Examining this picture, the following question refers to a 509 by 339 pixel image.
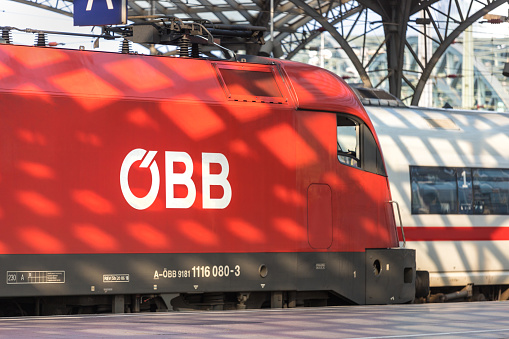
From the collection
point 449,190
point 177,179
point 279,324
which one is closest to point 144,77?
point 177,179

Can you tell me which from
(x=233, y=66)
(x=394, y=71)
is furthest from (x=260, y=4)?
(x=233, y=66)

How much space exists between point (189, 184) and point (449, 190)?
283 inches

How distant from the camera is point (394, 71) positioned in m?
29.9

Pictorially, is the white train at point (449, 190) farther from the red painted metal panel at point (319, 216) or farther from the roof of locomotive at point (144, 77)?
the red painted metal panel at point (319, 216)

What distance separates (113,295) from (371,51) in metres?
82.5

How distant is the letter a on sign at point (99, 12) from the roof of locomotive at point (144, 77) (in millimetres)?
2841

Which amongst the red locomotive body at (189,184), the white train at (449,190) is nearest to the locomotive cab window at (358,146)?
the red locomotive body at (189,184)

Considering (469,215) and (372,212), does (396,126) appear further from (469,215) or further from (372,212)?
(372,212)

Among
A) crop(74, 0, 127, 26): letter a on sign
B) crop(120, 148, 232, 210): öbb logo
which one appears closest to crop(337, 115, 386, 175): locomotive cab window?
crop(120, 148, 232, 210): öbb logo

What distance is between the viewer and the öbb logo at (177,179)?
35.8ft

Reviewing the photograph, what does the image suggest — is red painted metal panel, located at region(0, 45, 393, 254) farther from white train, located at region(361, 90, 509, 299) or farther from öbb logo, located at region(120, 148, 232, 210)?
white train, located at region(361, 90, 509, 299)

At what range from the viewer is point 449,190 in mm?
16500

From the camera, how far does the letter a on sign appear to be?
46.7 ft

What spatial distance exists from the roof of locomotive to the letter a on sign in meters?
2.84
